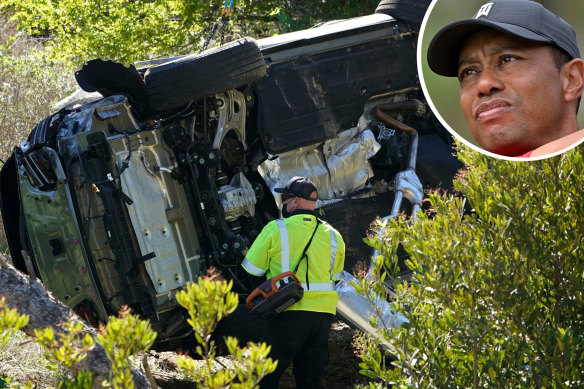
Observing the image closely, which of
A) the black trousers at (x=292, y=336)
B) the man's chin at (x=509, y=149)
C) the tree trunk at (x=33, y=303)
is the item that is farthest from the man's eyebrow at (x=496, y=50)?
the black trousers at (x=292, y=336)

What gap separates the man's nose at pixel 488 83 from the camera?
7.99ft

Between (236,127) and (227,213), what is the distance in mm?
644

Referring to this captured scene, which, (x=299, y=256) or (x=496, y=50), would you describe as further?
(x=299, y=256)

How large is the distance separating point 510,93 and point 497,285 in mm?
1846

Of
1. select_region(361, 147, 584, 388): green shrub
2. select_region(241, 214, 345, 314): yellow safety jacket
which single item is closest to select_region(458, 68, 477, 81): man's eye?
select_region(361, 147, 584, 388): green shrub

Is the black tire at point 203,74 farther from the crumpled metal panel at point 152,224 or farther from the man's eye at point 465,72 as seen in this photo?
the man's eye at point 465,72

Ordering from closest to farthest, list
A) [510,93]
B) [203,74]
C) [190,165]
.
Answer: [510,93], [203,74], [190,165]

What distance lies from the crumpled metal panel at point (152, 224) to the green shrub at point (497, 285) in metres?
2.54

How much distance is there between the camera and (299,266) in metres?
6.16

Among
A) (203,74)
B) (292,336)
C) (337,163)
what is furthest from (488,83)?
(337,163)

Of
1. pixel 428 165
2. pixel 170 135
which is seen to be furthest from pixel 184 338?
pixel 428 165

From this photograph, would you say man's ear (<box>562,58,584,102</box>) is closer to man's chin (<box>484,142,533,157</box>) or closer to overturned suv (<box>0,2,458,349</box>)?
man's chin (<box>484,142,533,157</box>)

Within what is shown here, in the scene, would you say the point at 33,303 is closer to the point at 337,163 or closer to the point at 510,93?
the point at 510,93

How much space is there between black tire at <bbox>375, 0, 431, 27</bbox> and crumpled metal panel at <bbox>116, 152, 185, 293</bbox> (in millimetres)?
2472
